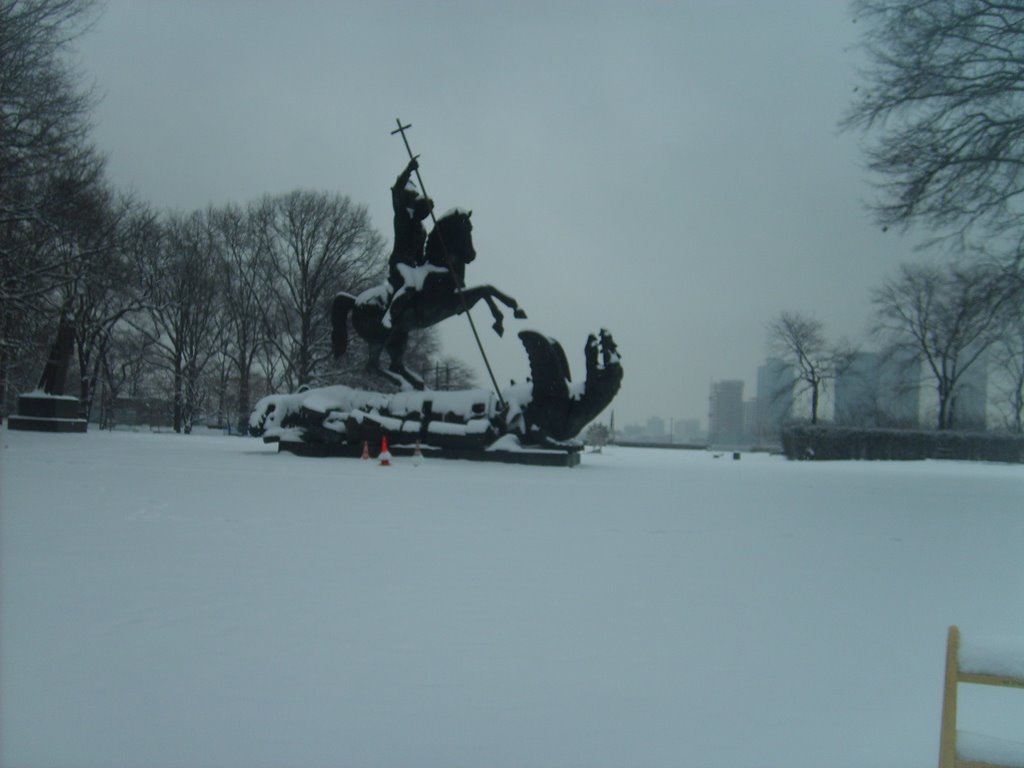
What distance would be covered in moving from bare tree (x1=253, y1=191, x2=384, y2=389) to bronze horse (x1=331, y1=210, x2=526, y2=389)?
61.3ft

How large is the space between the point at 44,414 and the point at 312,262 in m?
15.0

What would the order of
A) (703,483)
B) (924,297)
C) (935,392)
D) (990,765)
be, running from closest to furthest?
(990,765), (703,483), (924,297), (935,392)

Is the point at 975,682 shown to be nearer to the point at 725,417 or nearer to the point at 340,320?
the point at 340,320

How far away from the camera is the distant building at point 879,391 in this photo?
29281mm

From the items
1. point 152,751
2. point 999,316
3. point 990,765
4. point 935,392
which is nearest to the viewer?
point 990,765

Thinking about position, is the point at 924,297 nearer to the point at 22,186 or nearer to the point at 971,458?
the point at 971,458

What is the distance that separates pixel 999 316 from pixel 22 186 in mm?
19916

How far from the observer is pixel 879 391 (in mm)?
33281

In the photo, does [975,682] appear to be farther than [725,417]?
No

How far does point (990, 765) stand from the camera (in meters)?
2.18

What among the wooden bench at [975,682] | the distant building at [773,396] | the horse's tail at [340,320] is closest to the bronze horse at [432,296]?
the horse's tail at [340,320]

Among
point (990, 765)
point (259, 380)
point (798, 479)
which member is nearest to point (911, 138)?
point (798, 479)

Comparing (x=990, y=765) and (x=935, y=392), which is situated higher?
(x=935, y=392)

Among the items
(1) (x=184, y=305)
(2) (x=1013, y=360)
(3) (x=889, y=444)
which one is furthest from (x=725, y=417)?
(1) (x=184, y=305)
